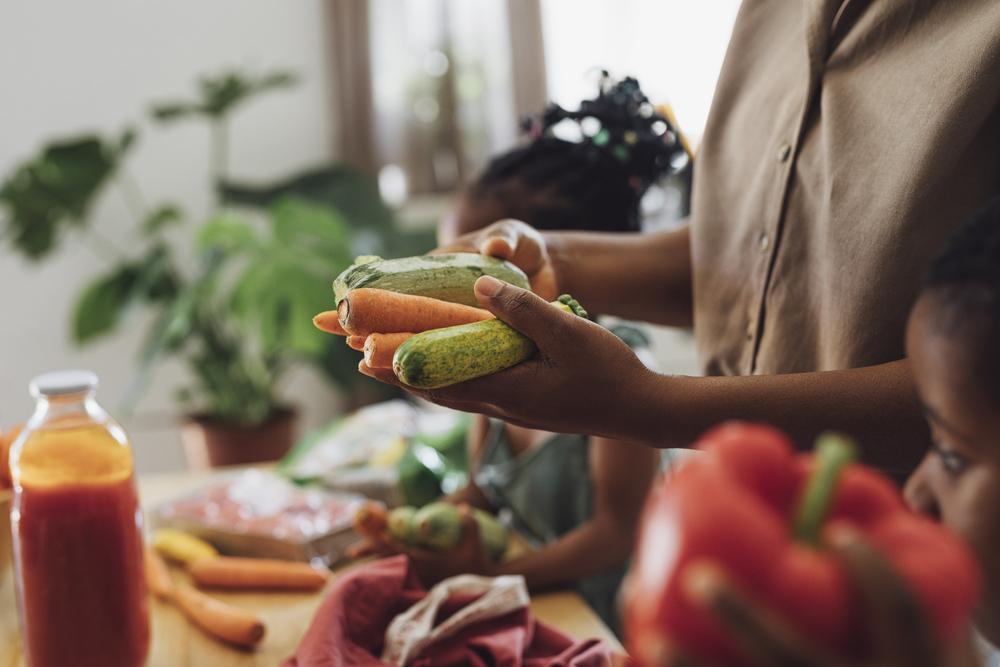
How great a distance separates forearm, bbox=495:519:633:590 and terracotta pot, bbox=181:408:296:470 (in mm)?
2212

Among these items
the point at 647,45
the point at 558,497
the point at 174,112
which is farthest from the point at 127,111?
the point at 558,497

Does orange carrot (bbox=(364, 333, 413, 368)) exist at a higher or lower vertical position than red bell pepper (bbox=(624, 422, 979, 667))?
lower

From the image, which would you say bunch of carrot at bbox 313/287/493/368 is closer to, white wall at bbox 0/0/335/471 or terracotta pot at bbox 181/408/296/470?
terracotta pot at bbox 181/408/296/470

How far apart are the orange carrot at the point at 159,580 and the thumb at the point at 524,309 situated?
0.84 metres

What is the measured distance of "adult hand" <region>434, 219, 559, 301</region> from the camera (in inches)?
45.2

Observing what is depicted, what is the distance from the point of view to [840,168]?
3.56ft

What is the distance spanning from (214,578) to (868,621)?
126cm

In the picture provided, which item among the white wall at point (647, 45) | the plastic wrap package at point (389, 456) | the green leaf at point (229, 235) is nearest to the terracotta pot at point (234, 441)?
the green leaf at point (229, 235)

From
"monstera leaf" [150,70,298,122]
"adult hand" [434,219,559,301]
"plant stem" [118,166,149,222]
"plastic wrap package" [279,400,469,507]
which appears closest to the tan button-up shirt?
"adult hand" [434,219,559,301]

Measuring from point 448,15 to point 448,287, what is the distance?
3.26m

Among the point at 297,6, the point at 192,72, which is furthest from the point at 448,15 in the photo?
the point at 192,72

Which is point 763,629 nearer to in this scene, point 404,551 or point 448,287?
point 448,287

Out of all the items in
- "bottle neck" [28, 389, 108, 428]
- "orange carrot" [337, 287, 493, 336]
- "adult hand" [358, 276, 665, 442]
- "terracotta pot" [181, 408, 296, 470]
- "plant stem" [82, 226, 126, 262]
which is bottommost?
"terracotta pot" [181, 408, 296, 470]

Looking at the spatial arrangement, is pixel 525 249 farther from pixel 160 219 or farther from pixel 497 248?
pixel 160 219
